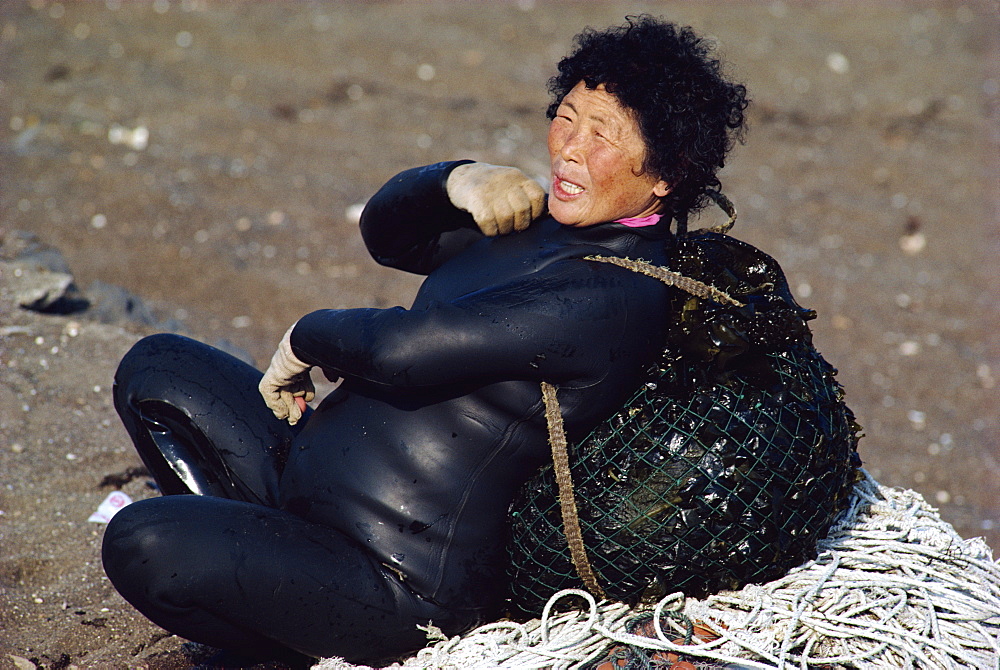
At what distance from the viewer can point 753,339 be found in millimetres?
2559

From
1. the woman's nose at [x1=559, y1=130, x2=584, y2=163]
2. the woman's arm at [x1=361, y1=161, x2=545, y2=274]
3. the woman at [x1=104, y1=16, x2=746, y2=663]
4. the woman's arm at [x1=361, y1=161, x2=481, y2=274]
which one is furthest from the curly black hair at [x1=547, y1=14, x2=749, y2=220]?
the woman's arm at [x1=361, y1=161, x2=481, y2=274]

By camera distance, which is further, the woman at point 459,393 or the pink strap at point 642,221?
the pink strap at point 642,221

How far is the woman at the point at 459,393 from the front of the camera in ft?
7.77

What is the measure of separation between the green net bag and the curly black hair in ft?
0.83

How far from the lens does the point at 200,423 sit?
3.00 meters

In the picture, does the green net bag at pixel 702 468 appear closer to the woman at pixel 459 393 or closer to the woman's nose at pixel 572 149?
the woman at pixel 459 393

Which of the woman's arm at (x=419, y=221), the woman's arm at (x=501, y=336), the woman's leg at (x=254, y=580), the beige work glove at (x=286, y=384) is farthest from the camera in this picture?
the woman's arm at (x=419, y=221)

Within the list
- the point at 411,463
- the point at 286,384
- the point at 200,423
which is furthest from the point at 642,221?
the point at 200,423

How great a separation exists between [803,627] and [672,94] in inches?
59.6

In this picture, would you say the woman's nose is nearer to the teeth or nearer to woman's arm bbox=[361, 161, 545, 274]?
the teeth

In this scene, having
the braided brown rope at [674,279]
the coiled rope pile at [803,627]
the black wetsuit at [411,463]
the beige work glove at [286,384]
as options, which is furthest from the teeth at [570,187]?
the coiled rope pile at [803,627]

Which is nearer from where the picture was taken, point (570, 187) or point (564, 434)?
point (564, 434)

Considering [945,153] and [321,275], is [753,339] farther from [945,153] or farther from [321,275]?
[945,153]

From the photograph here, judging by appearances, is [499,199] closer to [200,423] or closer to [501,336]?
[501,336]
